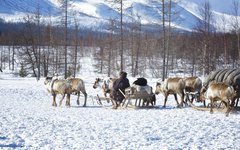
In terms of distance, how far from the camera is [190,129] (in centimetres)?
1277

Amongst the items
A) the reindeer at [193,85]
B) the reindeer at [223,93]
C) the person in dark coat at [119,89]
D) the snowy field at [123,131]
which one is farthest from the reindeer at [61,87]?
the reindeer at [223,93]

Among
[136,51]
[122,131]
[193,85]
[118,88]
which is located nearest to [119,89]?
[118,88]

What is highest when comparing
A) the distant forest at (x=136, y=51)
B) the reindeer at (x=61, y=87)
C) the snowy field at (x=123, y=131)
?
the distant forest at (x=136, y=51)

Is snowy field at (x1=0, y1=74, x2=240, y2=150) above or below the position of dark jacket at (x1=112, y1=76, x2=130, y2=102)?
below

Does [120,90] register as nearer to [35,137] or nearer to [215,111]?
[215,111]

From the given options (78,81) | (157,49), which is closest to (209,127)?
(78,81)

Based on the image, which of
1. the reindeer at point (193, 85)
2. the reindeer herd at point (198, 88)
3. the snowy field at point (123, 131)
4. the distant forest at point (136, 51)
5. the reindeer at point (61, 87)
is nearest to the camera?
the snowy field at point (123, 131)

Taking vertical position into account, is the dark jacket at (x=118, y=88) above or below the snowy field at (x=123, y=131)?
above

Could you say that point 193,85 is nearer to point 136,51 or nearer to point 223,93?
point 223,93

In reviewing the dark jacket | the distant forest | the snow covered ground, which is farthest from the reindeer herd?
the distant forest

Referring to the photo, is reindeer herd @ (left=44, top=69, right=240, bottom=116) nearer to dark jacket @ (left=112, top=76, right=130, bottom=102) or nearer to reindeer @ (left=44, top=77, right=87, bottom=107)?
reindeer @ (left=44, top=77, right=87, bottom=107)

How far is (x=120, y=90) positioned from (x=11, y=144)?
10.1 meters

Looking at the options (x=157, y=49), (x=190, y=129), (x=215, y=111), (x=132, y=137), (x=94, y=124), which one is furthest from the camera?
(x=157, y=49)

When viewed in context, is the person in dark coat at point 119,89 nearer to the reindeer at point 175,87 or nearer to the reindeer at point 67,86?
the reindeer at point 175,87
